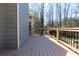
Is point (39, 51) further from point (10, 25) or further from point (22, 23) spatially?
point (22, 23)

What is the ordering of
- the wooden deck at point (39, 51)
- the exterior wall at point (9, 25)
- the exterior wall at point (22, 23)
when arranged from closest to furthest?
1. the wooden deck at point (39, 51)
2. the exterior wall at point (9, 25)
3. the exterior wall at point (22, 23)

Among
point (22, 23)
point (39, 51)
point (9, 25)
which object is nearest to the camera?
point (39, 51)

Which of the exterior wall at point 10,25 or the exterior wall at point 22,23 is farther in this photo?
the exterior wall at point 22,23

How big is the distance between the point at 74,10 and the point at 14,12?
1506 centimetres

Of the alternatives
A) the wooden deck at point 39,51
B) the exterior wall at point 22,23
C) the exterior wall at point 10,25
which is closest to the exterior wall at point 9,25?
the exterior wall at point 10,25

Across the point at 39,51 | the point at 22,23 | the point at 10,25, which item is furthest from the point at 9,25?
the point at 22,23

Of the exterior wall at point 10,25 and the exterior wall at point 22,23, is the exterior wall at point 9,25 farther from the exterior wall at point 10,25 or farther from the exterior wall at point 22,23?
the exterior wall at point 22,23

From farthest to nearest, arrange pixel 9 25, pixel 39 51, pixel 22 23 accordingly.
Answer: pixel 22 23, pixel 9 25, pixel 39 51

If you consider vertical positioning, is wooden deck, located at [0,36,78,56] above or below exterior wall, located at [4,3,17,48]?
below

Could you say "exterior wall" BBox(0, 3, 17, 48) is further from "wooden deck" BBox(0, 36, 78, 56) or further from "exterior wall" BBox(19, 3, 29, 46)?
"exterior wall" BBox(19, 3, 29, 46)

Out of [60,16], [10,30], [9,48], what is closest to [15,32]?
[10,30]

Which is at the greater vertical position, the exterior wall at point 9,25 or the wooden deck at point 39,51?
the exterior wall at point 9,25

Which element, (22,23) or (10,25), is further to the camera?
(22,23)

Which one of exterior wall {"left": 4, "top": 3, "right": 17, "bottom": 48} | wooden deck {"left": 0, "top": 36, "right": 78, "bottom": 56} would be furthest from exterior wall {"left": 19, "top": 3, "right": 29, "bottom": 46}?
wooden deck {"left": 0, "top": 36, "right": 78, "bottom": 56}
